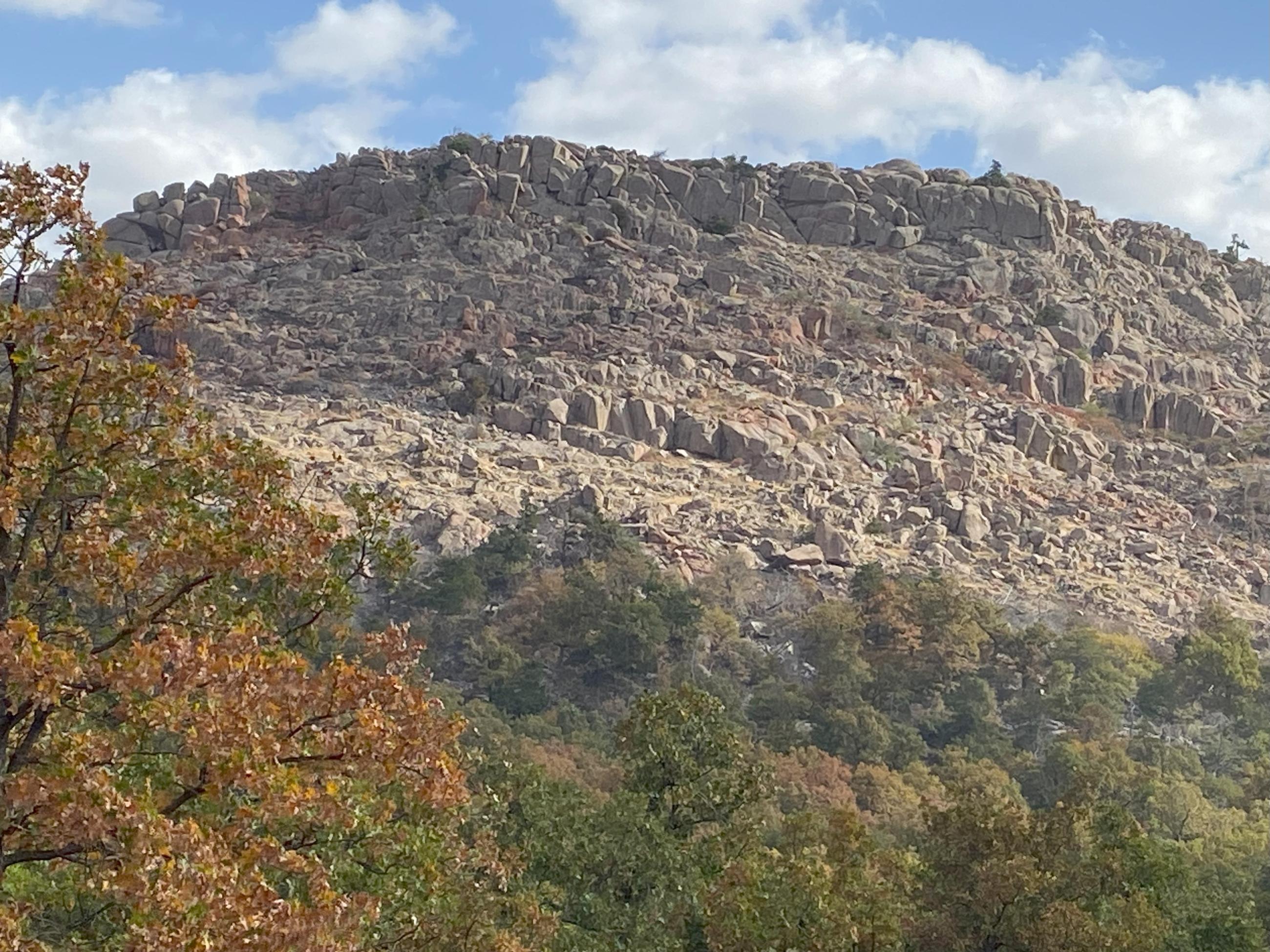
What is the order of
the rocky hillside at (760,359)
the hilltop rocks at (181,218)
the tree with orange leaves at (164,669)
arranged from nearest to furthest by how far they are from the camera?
the tree with orange leaves at (164,669), the rocky hillside at (760,359), the hilltop rocks at (181,218)

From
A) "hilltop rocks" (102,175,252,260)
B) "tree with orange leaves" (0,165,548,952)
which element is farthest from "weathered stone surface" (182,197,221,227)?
"tree with orange leaves" (0,165,548,952)

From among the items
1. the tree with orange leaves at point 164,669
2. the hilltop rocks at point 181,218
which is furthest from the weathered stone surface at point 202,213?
the tree with orange leaves at point 164,669

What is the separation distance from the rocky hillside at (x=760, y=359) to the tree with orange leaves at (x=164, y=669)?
45602 millimetres

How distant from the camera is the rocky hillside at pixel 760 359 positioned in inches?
2365

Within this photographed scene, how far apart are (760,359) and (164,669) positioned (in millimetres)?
65745

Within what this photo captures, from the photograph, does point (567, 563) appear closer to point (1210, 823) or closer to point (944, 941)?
point (1210, 823)

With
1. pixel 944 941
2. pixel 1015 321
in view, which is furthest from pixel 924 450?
pixel 944 941

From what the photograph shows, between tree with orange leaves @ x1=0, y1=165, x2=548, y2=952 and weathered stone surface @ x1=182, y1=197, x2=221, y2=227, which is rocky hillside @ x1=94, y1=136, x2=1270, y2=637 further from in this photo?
tree with orange leaves @ x1=0, y1=165, x2=548, y2=952

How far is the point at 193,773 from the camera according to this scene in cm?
771

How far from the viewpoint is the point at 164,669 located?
7434 millimetres

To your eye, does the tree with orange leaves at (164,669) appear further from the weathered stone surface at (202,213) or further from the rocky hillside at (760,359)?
the weathered stone surface at (202,213)

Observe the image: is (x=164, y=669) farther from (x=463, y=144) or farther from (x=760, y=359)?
(x=463, y=144)

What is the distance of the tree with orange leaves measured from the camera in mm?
6984

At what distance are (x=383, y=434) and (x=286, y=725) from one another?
55.4 meters
